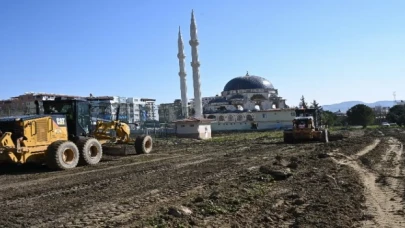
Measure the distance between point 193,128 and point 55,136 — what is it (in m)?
34.7

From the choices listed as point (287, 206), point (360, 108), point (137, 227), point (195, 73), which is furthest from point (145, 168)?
point (360, 108)

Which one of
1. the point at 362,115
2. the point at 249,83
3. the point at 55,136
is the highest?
the point at 249,83

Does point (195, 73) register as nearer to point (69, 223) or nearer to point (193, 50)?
point (193, 50)

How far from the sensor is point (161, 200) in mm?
8250

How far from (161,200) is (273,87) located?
96.1m

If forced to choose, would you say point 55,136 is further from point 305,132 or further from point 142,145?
point 305,132

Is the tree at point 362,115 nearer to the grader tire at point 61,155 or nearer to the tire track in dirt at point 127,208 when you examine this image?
the grader tire at point 61,155

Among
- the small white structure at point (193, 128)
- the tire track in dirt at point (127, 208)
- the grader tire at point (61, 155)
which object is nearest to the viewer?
the tire track in dirt at point (127, 208)

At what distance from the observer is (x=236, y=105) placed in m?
94.9

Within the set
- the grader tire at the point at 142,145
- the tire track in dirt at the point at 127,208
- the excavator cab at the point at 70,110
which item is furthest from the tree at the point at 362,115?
the tire track in dirt at the point at 127,208

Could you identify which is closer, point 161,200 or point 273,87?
point 161,200

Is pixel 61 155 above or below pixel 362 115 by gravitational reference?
below

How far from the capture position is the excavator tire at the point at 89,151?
15.3 meters

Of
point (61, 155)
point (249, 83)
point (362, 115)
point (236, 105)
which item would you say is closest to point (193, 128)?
point (362, 115)
